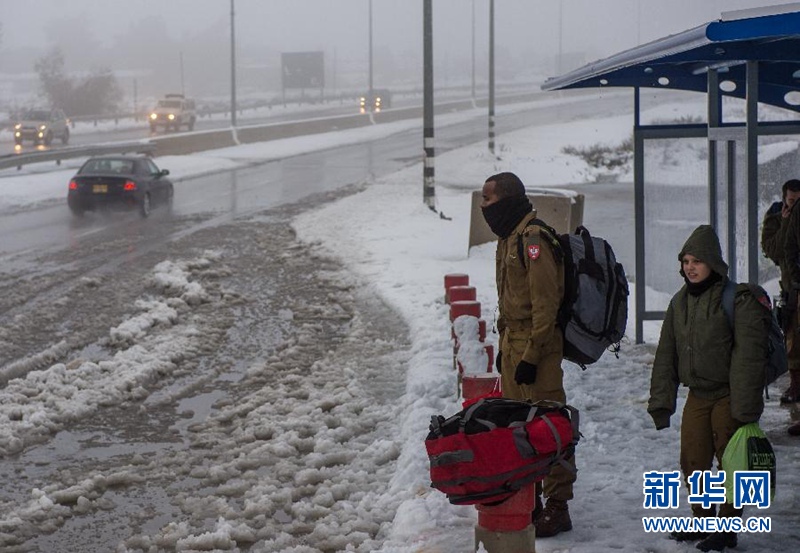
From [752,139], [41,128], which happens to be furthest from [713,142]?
[41,128]

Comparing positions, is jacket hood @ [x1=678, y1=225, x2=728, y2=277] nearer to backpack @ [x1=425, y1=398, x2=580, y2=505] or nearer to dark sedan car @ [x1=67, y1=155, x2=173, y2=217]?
backpack @ [x1=425, y1=398, x2=580, y2=505]

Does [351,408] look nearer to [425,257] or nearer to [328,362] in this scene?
[328,362]

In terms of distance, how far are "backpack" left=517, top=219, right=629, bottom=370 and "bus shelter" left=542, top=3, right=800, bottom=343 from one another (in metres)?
1.34

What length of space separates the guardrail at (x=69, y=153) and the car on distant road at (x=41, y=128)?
38.1ft

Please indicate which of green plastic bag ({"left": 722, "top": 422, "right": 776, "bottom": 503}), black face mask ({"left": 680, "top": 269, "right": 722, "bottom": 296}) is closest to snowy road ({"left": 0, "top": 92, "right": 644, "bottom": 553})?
green plastic bag ({"left": 722, "top": 422, "right": 776, "bottom": 503})

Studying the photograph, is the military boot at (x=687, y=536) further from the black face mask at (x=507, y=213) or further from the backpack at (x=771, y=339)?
the black face mask at (x=507, y=213)

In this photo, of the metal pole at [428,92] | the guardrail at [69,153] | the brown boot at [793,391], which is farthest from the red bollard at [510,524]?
the guardrail at [69,153]

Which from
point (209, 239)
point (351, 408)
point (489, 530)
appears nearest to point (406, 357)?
point (351, 408)

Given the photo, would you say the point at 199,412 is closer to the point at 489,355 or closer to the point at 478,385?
the point at 489,355

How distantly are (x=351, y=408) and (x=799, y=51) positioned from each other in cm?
443

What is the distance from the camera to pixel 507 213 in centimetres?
620

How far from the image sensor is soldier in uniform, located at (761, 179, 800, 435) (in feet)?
27.7

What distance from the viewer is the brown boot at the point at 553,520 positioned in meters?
6.26

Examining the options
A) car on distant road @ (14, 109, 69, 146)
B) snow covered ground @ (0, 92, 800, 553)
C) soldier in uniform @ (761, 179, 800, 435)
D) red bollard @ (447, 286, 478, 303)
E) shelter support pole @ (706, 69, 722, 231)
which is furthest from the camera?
car on distant road @ (14, 109, 69, 146)
